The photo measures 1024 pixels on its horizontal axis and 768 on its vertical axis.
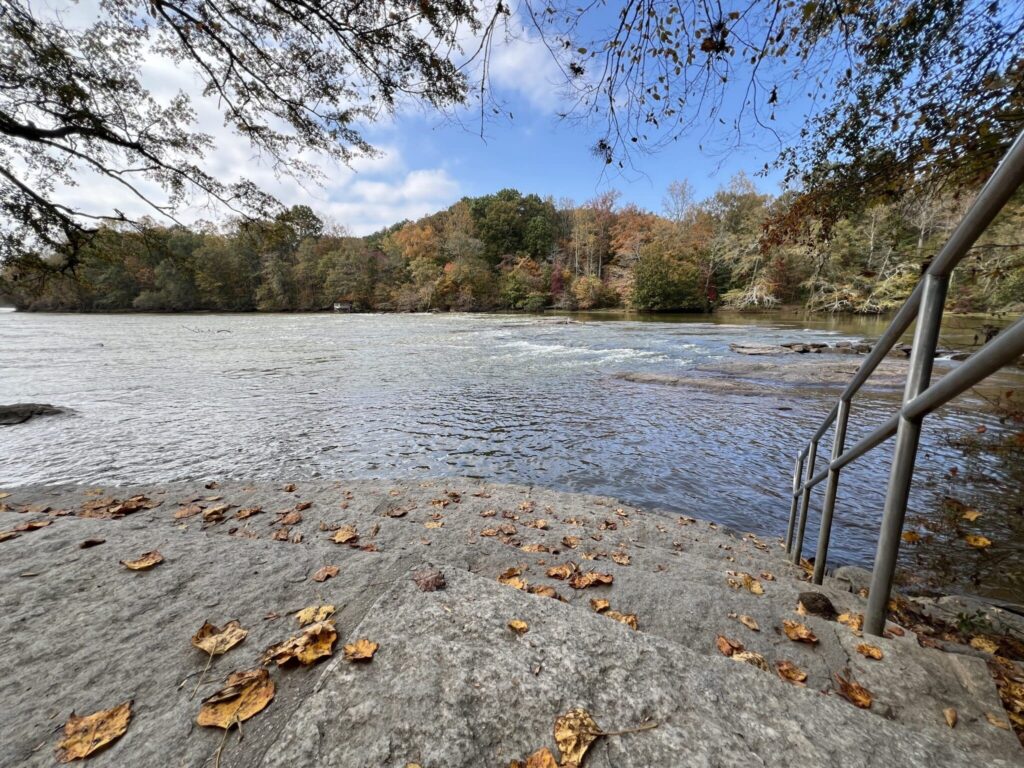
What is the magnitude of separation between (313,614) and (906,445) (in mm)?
2285

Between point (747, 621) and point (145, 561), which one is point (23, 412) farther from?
point (747, 621)

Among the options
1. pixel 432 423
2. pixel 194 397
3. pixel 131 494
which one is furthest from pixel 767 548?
pixel 194 397

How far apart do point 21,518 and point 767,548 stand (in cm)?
567

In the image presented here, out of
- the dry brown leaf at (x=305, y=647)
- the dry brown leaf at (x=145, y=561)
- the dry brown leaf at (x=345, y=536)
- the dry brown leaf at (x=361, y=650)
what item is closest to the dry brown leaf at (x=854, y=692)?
the dry brown leaf at (x=361, y=650)

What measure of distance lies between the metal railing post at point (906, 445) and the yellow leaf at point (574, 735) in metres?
1.29

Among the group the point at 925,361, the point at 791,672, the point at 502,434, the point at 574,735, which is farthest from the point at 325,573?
the point at 502,434

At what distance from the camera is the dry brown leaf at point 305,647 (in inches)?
52.6

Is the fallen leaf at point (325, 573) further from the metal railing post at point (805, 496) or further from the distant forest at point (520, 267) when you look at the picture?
the distant forest at point (520, 267)

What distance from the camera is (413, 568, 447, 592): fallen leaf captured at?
166 centimetres

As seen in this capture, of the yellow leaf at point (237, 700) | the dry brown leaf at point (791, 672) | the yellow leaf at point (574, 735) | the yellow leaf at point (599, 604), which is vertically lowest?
the yellow leaf at point (599, 604)

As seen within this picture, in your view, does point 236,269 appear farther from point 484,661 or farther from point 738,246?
point 484,661

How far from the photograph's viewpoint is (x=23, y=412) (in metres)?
7.39

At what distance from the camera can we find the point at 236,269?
55.2 m

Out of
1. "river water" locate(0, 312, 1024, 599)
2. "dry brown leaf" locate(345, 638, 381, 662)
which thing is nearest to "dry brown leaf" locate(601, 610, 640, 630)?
"dry brown leaf" locate(345, 638, 381, 662)
